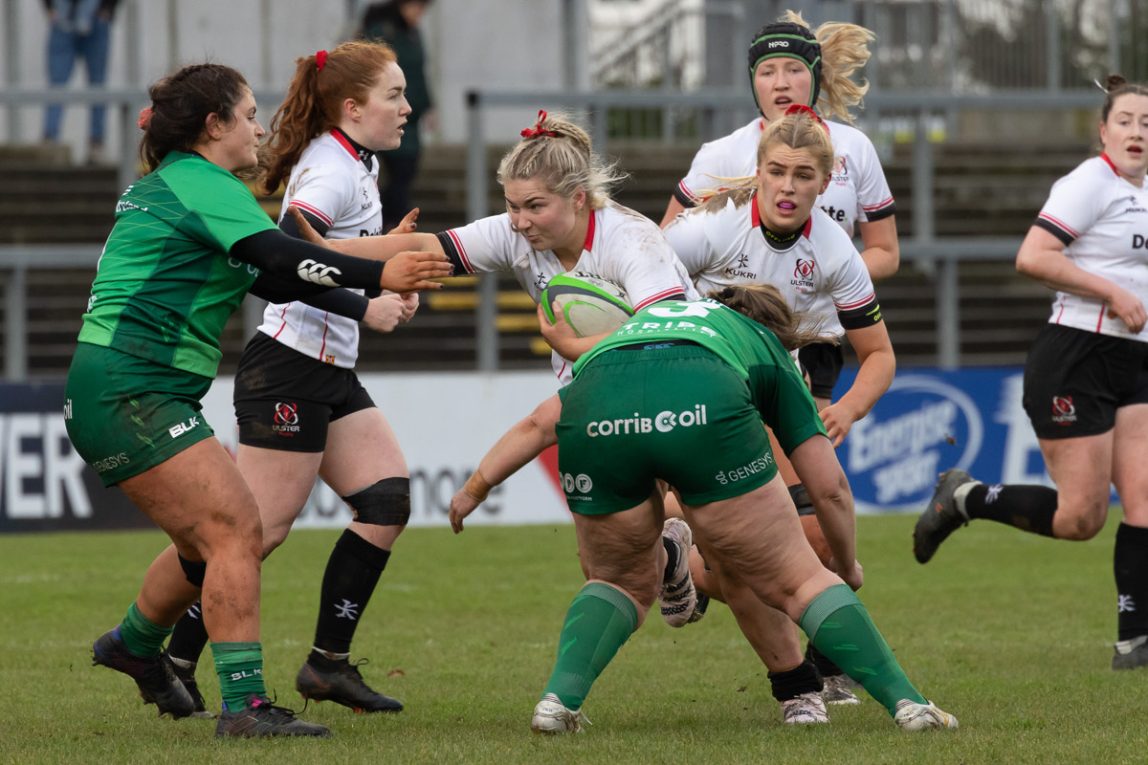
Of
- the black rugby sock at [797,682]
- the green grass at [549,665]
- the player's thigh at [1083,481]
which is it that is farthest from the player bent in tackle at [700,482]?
the player's thigh at [1083,481]

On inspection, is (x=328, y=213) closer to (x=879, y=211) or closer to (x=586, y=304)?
(x=586, y=304)

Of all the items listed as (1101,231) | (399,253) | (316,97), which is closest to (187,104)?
(399,253)

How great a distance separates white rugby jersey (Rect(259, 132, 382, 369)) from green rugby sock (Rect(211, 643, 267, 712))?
134 centimetres

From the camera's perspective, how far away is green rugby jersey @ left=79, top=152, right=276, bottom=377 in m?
5.55

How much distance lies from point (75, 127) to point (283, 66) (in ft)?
8.19

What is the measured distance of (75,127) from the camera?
21422 millimetres

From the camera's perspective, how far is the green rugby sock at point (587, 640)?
5477 mm

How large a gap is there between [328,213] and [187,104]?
0.82 m

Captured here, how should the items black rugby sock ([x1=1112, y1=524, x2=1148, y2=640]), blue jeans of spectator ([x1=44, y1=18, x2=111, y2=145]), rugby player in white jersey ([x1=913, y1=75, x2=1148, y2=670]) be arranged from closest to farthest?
black rugby sock ([x1=1112, y1=524, x2=1148, y2=640]) < rugby player in white jersey ([x1=913, y1=75, x2=1148, y2=670]) < blue jeans of spectator ([x1=44, y1=18, x2=111, y2=145])

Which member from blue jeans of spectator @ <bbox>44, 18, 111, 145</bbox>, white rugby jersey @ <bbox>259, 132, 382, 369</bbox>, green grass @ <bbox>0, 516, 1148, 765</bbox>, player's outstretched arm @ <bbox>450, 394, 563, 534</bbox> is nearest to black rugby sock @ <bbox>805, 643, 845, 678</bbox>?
green grass @ <bbox>0, 516, 1148, 765</bbox>

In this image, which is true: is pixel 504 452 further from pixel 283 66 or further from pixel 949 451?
pixel 283 66

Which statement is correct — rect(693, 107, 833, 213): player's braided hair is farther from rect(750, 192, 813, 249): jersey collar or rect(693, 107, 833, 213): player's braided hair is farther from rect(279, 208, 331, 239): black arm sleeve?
rect(279, 208, 331, 239): black arm sleeve

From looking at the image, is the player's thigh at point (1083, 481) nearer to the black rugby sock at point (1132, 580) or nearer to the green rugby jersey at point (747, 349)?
the black rugby sock at point (1132, 580)

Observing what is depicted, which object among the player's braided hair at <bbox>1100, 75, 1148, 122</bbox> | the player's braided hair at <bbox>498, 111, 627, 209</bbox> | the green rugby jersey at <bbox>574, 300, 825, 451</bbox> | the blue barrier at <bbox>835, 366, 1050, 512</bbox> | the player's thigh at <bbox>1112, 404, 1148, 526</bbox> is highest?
the player's braided hair at <bbox>1100, 75, 1148, 122</bbox>
